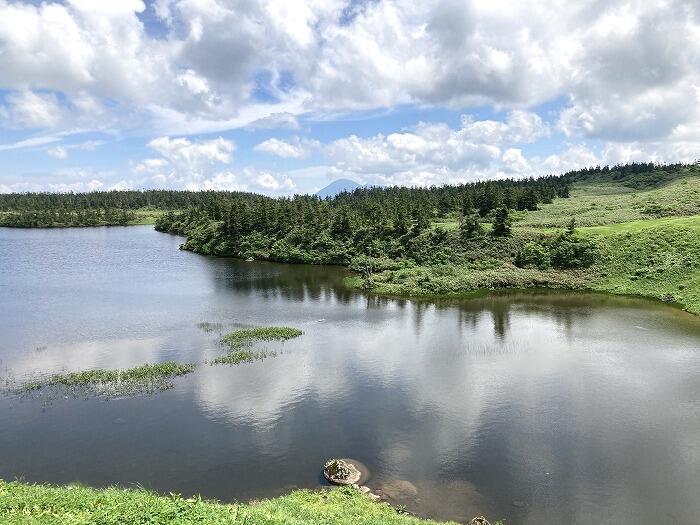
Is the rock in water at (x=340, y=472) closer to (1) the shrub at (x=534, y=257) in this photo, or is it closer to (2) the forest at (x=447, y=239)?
(2) the forest at (x=447, y=239)

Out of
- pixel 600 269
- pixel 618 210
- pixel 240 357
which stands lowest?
pixel 240 357

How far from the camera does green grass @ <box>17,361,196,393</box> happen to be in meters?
39.7

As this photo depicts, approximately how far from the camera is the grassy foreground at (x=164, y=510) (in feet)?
57.7

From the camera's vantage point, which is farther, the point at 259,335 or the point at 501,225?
the point at 501,225

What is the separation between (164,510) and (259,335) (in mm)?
36088

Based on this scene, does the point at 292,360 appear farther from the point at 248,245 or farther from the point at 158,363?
the point at 248,245

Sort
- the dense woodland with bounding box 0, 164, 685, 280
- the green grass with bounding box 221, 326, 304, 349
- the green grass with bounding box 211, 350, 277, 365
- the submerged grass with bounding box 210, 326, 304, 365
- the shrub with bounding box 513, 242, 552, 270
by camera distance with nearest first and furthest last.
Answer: the green grass with bounding box 211, 350, 277, 365, the submerged grass with bounding box 210, 326, 304, 365, the green grass with bounding box 221, 326, 304, 349, the shrub with bounding box 513, 242, 552, 270, the dense woodland with bounding box 0, 164, 685, 280

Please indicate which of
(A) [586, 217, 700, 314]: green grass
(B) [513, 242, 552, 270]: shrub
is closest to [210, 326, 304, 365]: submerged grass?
(B) [513, 242, 552, 270]: shrub

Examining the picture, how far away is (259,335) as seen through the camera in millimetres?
54094

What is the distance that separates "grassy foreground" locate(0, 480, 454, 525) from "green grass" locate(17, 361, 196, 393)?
15.3 metres

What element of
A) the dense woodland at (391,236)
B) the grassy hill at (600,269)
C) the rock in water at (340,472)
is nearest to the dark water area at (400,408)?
the rock in water at (340,472)

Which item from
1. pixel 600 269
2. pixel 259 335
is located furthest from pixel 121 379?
pixel 600 269

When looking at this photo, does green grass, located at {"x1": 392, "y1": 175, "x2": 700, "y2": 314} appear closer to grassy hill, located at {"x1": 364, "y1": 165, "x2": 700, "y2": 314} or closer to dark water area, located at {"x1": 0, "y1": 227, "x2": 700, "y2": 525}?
grassy hill, located at {"x1": 364, "y1": 165, "x2": 700, "y2": 314}

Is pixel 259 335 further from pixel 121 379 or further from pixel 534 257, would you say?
pixel 534 257
